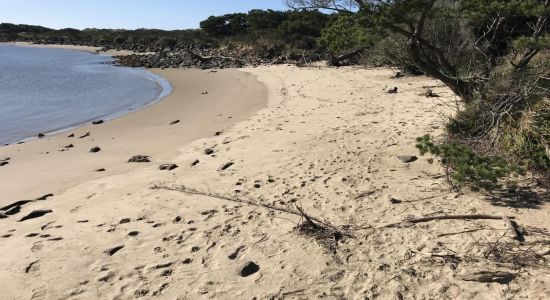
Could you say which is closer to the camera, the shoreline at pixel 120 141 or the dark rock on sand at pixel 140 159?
the shoreline at pixel 120 141

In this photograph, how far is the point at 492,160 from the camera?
508cm

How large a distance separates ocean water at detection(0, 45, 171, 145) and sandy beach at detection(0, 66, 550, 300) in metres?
3.45

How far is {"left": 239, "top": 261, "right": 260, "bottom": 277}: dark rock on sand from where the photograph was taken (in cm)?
395

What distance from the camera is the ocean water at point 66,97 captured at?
13008 millimetres

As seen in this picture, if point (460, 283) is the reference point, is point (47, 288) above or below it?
below

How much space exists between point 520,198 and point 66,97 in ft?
55.9

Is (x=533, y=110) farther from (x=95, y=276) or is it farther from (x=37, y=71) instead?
(x=37, y=71)

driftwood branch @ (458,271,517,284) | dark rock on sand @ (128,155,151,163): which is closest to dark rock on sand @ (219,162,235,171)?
dark rock on sand @ (128,155,151,163)

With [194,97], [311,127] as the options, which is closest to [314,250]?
[311,127]

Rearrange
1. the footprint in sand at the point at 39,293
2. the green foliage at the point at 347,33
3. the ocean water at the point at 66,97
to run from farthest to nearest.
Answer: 1. the ocean water at the point at 66,97
2. the green foliage at the point at 347,33
3. the footprint in sand at the point at 39,293

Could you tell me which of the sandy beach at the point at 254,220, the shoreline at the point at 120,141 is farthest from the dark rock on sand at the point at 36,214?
the shoreline at the point at 120,141

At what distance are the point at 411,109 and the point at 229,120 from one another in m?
4.19

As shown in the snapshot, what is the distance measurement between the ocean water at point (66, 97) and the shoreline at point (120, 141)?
3.03 feet

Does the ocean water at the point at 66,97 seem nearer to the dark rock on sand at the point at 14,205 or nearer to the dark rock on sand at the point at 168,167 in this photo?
the dark rock on sand at the point at 14,205
